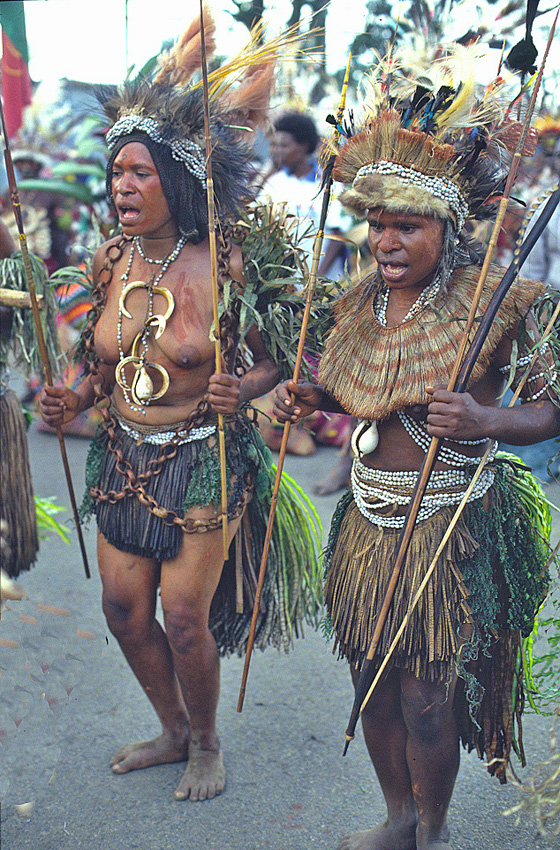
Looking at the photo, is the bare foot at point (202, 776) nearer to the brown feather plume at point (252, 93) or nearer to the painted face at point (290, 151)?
the brown feather plume at point (252, 93)

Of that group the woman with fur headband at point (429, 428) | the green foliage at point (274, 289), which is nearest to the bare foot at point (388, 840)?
the woman with fur headband at point (429, 428)

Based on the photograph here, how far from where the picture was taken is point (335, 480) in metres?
5.73

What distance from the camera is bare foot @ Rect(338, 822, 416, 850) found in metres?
2.37

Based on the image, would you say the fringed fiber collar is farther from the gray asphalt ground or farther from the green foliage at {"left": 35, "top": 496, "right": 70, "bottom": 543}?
the green foliage at {"left": 35, "top": 496, "right": 70, "bottom": 543}

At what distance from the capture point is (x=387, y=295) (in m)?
2.20

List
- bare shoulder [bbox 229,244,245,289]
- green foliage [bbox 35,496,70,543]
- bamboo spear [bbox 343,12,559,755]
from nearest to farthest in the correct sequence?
bamboo spear [bbox 343,12,559,755]
bare shoulder [bbox 229,244,245,289]
green foliage [bbox 35,496,70,543]

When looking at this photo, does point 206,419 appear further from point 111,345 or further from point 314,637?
point 314,637

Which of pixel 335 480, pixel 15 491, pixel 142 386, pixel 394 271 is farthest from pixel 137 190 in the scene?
pixel 335 480

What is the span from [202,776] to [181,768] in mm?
148

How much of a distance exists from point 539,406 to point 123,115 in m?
1.53

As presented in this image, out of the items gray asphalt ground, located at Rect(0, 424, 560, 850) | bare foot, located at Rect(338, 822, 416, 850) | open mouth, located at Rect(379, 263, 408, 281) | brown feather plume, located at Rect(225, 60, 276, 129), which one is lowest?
gray asphalt ground, located at Rect(0, 424, 560, 850)

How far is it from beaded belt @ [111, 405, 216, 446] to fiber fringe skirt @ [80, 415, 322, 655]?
0.06 ft

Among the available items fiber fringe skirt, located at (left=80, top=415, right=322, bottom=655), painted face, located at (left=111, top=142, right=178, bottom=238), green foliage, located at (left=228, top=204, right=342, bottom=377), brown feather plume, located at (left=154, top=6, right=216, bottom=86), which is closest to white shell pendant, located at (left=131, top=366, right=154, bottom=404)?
fiber fringe skirt, located at (left=80, top=415, right=322, bottom=655)

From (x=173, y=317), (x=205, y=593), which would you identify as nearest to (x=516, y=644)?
(x=205, y=593)
